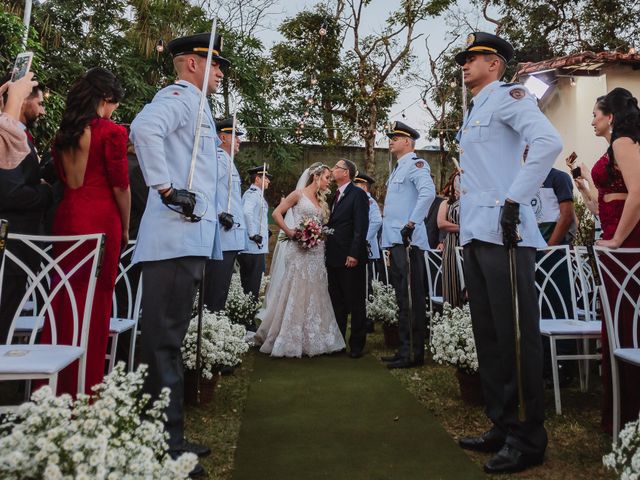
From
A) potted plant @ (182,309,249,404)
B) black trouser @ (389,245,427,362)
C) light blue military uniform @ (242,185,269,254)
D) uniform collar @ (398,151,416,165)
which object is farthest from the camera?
light blue military uniform @ (242,185,269,254)

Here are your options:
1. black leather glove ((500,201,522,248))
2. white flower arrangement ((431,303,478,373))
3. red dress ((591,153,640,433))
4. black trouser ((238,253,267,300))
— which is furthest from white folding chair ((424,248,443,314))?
black leather glove ((500,201,522,248))

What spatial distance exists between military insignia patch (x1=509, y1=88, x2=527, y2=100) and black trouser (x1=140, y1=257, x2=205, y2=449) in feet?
5.23

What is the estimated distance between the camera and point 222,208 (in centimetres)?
520

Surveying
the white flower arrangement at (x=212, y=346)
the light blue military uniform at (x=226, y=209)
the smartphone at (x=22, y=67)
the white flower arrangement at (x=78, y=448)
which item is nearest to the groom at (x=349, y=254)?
the light blue military uniform at (x=226, y=209)

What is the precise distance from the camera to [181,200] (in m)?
2.27

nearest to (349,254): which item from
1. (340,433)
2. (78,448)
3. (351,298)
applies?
(351,298)

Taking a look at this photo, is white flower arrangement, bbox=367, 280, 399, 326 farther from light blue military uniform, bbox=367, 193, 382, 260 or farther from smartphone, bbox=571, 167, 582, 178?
smartphone, bbox=571, 167, 582, 178

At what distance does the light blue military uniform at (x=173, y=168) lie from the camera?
7.56 ft

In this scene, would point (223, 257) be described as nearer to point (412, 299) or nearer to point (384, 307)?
point (412, 299)

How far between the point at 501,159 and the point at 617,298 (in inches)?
33.0

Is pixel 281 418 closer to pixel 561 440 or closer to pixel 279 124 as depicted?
pixel 561 440

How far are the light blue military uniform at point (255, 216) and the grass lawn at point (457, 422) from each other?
216 cm

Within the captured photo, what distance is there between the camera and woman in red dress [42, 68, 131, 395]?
8.80 feet

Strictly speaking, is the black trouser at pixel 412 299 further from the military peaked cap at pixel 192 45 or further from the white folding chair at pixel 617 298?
the military peaked cap at pixel 192 45
